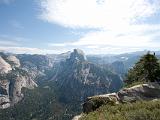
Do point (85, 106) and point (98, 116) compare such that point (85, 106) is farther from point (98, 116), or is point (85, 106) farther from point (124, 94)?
point (98, 116)

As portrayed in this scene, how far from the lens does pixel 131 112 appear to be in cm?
3566

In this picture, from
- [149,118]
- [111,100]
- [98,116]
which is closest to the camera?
[149,118]

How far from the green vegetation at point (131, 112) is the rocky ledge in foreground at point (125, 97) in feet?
15.5

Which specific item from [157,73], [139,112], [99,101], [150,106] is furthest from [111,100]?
[157,73]

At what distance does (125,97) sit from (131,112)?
1336 centimetres

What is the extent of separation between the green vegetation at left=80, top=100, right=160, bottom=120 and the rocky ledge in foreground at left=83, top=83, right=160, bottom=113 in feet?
15.5

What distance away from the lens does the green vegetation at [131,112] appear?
33438mm

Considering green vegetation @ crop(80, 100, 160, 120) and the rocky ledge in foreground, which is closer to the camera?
green vegetation @ crop(80, 100, 160, 120)

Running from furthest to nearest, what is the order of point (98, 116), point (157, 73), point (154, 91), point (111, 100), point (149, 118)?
point (157, 73) → point (154, 91) → point (111, 100) → point (98, 116) → point (149, 118)

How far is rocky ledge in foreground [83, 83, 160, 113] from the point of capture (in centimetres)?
4731

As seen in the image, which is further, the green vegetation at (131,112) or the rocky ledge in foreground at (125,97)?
the rocky ledge in foreground at (125,97)

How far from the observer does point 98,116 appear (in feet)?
121

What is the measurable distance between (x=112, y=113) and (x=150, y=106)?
535cm

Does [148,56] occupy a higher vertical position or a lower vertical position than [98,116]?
higher
